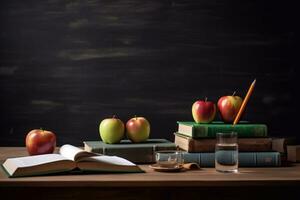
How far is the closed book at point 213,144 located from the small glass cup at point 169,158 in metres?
0.07

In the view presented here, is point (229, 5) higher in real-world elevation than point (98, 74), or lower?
higher

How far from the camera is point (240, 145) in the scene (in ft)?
6.15

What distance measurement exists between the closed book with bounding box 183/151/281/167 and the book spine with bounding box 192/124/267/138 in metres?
0.07

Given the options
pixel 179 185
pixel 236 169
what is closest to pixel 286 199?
pixel 236 169

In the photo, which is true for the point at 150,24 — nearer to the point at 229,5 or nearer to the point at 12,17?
the point at 229,5

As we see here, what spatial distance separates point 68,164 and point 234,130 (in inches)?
24.4

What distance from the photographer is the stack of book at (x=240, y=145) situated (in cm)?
184

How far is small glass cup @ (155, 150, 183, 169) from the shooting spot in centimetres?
177

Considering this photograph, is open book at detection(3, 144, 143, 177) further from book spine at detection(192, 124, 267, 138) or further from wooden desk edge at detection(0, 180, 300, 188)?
book spine at detection(192, 124, 267, 138)

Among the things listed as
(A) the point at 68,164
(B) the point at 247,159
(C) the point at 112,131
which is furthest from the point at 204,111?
(A) the point at 68,164

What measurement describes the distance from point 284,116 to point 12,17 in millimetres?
1291

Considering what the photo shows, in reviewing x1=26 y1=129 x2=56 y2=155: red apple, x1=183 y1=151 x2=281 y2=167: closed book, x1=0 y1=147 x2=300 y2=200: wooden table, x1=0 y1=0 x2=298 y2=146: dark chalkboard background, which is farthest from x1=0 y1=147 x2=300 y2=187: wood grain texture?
x1=0 y1=0 x2=298 y2=146: dark chalkboard background

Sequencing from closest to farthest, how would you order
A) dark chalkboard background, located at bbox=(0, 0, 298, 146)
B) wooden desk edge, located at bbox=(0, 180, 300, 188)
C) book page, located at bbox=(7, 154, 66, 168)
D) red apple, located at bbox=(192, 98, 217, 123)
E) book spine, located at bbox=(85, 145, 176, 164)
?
wooden desk edge, located at bbox=(0, 180, 300, 188) → book page, located at bbox=(7, 154, 66, 168) → book spine, located at bbox=(85, 145, 176, 164) → red apple, located at bbox=(192, 98, 217, 123) → dark chalkboard background, located at bbox=(0, 0, 298, 146)

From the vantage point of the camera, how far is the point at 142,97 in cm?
230
